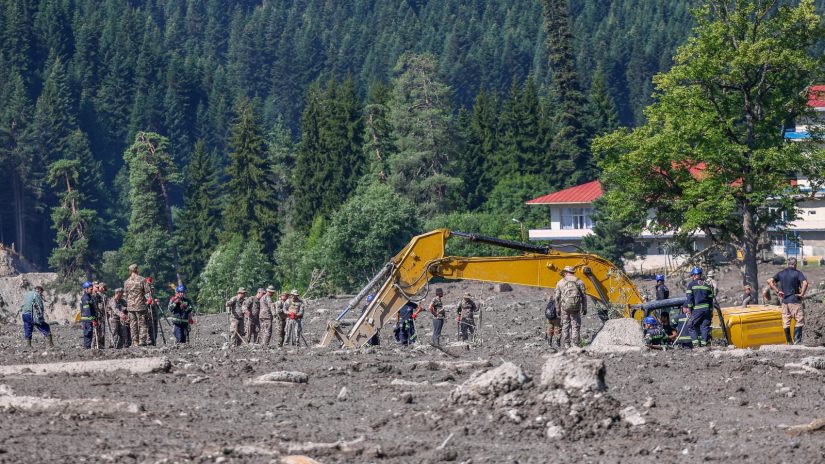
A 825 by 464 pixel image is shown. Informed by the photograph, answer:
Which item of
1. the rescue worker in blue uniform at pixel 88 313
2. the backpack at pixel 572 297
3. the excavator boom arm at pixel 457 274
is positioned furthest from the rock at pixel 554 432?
the rescue worker in blue uniform at pixel 88 313

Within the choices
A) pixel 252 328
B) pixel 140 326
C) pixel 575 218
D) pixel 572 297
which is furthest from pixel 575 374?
pixel 575 218

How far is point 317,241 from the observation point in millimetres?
87625

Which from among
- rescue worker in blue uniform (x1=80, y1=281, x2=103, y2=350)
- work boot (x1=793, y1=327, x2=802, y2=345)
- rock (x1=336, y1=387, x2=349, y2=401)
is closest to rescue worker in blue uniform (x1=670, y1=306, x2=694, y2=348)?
work boot (x1=793, y1=327, x2=802, y2=345)

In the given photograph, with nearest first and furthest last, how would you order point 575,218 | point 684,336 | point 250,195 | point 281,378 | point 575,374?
1. point 575,374
2. point 281,378
3. point 684,336
4. point 575,218
5. point 250,195

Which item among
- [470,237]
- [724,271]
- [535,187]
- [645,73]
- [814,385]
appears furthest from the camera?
[645,73]

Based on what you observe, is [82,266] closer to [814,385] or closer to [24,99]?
[24,99]

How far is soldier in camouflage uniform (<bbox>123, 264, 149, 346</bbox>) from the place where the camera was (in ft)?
96.2

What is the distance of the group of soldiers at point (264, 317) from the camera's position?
104 feet

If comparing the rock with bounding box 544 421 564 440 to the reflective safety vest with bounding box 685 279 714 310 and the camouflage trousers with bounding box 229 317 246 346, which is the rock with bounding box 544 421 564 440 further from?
the camouflage trousers with bounding box 229 317 246 346

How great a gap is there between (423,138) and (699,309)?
71.1 m

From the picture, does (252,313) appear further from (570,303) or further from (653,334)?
(653,334)

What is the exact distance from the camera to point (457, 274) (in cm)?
2702

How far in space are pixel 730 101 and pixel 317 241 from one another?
47942 millimetres

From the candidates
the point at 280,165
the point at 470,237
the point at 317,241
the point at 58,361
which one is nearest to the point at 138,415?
the point at 58,361
